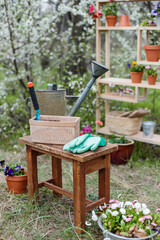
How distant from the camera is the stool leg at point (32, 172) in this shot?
2738 mm

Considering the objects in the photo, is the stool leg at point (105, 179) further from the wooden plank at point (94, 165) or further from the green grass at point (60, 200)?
the green grass at point (60, 200)

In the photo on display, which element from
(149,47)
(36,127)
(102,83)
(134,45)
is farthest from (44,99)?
(134,45)

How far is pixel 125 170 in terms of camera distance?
149 inches

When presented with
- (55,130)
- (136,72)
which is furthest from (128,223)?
(136,72)

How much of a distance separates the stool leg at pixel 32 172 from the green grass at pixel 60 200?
0.32 feet

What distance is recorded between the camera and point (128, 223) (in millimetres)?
2174

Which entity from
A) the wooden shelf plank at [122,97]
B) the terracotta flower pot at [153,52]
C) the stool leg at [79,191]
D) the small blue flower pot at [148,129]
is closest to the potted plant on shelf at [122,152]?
the small blue flower pot at [148,129]

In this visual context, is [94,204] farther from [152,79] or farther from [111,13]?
[111,13]

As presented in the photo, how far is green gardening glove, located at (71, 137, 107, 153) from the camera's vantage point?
2.27 meters

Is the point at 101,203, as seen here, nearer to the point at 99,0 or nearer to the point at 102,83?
the point at 102,83

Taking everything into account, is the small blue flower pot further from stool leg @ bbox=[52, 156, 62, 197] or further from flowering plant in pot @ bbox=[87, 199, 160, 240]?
flowering plant in pot @ bbox=[87, 199, 160, 240]

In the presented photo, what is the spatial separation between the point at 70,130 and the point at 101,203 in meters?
0.63

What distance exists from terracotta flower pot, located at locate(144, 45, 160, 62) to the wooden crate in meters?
1.51

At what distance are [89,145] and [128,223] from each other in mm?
582
